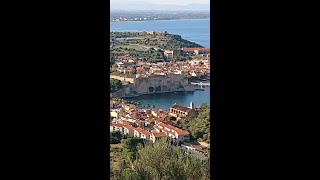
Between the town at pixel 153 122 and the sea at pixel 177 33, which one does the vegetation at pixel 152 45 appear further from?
Answer: the town at pixel 153 122

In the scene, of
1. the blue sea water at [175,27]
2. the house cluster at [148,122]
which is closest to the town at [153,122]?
the house cluster at [148,122]

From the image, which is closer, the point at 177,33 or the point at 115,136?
the point at 115,136

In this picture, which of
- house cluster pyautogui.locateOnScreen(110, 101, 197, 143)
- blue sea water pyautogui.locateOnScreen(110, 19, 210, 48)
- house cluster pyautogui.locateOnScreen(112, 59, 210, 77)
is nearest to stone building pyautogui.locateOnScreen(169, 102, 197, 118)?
house cluster pyautogui.locateOnScreen(110, 101, 197, 143)

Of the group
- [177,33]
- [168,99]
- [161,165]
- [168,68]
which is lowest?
[161,165]

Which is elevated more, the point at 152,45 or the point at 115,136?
the point at 152,45

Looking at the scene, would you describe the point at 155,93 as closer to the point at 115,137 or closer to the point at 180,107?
the point at 180,107

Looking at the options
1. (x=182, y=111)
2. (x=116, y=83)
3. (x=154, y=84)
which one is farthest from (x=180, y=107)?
(x=116, y=83)

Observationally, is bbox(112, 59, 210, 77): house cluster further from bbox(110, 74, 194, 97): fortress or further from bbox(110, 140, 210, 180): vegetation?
bbox(110, 140, 210, 180): vegetation
